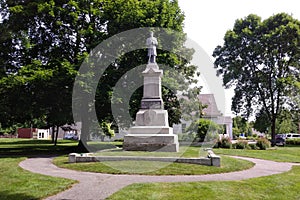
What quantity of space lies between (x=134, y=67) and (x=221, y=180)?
13.0 m

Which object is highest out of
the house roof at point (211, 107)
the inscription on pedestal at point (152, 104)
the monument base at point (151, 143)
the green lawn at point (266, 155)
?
the house roof at point (211, 107)

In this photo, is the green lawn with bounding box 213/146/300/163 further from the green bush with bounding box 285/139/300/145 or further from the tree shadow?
the green bush with bounding box 285/139/300/145

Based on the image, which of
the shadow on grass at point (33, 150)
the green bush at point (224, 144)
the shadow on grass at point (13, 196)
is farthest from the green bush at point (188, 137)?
the shadow on grass at point (13, 196)

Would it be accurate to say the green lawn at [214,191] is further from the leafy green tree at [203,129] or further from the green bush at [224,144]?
the leafy green tree at [203,129]

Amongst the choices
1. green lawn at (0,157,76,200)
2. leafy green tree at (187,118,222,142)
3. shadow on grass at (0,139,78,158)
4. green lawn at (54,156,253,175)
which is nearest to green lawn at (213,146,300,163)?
green lawn at (54,156,253,175)

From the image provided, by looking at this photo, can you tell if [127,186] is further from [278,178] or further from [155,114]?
[155,114]

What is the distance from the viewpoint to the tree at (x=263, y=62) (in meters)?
33.7

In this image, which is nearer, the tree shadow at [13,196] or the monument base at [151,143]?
the tree shadow at [13,196]

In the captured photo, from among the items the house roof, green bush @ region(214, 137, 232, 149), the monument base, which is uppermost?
the house roof

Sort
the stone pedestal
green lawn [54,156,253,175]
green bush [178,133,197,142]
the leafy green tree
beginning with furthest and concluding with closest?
green bush [178,133,197,142] → the leafy green tree → the stone pedestal → green lawn [54,156,253,175]

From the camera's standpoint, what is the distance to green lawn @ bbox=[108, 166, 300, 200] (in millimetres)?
6945

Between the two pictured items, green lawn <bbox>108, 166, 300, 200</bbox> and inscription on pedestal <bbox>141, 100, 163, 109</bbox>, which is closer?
green lawn <bbox>108, 166, 300, 200</bbox>

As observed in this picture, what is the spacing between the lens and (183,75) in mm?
25266

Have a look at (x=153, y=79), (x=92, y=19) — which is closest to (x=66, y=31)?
(x=92, y=19)
